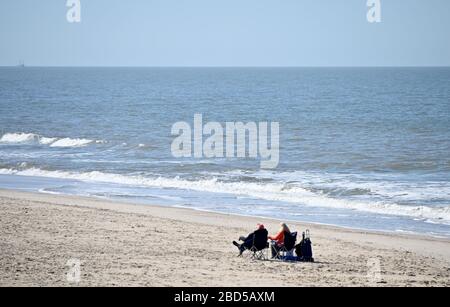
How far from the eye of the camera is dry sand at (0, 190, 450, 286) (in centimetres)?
1297

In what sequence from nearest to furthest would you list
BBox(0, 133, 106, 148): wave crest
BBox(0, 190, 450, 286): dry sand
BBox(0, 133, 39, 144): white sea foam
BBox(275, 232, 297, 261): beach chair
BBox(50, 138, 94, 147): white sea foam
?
BBox(0, 190, 450, 286): dry sand → BBox(275, 232, 297, 261): beach chair → BBox(50, 138, 94, 147): white sea foam → BBox(0, 133, 106, 148): wave crest → BBox(0, 133, 39, 144): white sea foam

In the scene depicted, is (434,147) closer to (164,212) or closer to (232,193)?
(232,193)

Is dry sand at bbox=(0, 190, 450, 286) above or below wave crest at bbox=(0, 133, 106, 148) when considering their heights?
below

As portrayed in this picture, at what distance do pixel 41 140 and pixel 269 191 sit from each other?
2261 cm

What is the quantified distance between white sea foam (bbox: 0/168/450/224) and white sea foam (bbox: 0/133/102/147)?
407 inches

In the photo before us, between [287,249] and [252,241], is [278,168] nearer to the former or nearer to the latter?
[287,249]

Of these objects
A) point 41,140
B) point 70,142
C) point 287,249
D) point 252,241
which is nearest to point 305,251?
point 287,249

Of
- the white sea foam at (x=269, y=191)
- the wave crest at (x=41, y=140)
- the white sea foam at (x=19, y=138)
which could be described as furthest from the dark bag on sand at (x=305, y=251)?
the white sea foam at (x=19, y=138)

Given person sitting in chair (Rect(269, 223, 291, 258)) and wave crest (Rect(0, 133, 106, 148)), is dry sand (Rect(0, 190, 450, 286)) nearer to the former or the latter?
person sitting in chair (Rect(269, 223, 291, 258))

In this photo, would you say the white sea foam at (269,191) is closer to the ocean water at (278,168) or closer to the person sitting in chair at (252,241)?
the ocean water at (278,168)

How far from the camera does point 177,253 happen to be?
1522 cm

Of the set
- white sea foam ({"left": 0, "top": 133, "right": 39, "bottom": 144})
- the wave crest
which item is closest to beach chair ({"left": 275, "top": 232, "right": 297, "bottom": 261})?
the wave crest
